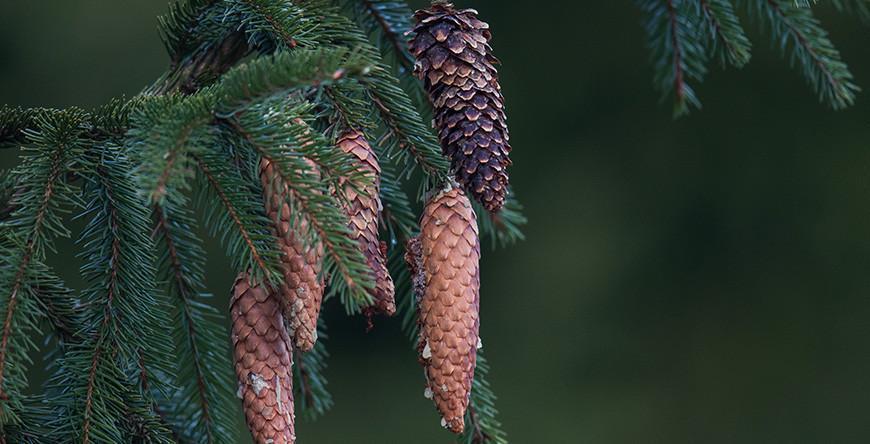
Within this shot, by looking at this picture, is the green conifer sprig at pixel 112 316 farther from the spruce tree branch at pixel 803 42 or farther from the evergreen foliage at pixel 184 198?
the spruce tree branch at pixel 803 42

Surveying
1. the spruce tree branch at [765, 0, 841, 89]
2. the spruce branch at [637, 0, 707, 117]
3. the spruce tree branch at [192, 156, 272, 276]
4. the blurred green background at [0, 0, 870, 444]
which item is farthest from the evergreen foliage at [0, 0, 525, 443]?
the blurred green background at [0, 0, 870, 444]

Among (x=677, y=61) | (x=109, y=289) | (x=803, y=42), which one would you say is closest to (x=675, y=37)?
(x=677, y=61)

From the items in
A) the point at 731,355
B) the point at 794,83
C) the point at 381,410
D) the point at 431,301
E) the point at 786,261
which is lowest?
the point at 381,410

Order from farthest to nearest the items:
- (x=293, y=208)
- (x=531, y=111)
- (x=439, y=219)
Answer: (x=531, y=111)
(x=439, y=219)
(x=293, y=208)

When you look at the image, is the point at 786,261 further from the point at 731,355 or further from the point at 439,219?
the point at 439,219

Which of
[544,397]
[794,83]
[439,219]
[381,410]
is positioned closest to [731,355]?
[544,397]

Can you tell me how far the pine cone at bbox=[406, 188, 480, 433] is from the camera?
0.72m

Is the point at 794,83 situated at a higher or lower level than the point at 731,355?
higher

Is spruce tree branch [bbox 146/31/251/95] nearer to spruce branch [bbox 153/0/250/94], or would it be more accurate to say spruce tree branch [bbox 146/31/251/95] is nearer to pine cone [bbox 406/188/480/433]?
spruce branch [bbox 153/0/250/94]

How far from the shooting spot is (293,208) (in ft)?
2.07

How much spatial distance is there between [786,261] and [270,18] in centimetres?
283

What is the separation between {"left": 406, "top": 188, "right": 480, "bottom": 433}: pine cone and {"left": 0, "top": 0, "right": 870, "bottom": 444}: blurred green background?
8.05ft

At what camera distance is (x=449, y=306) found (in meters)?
0.73

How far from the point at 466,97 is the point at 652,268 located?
265 centimetres
